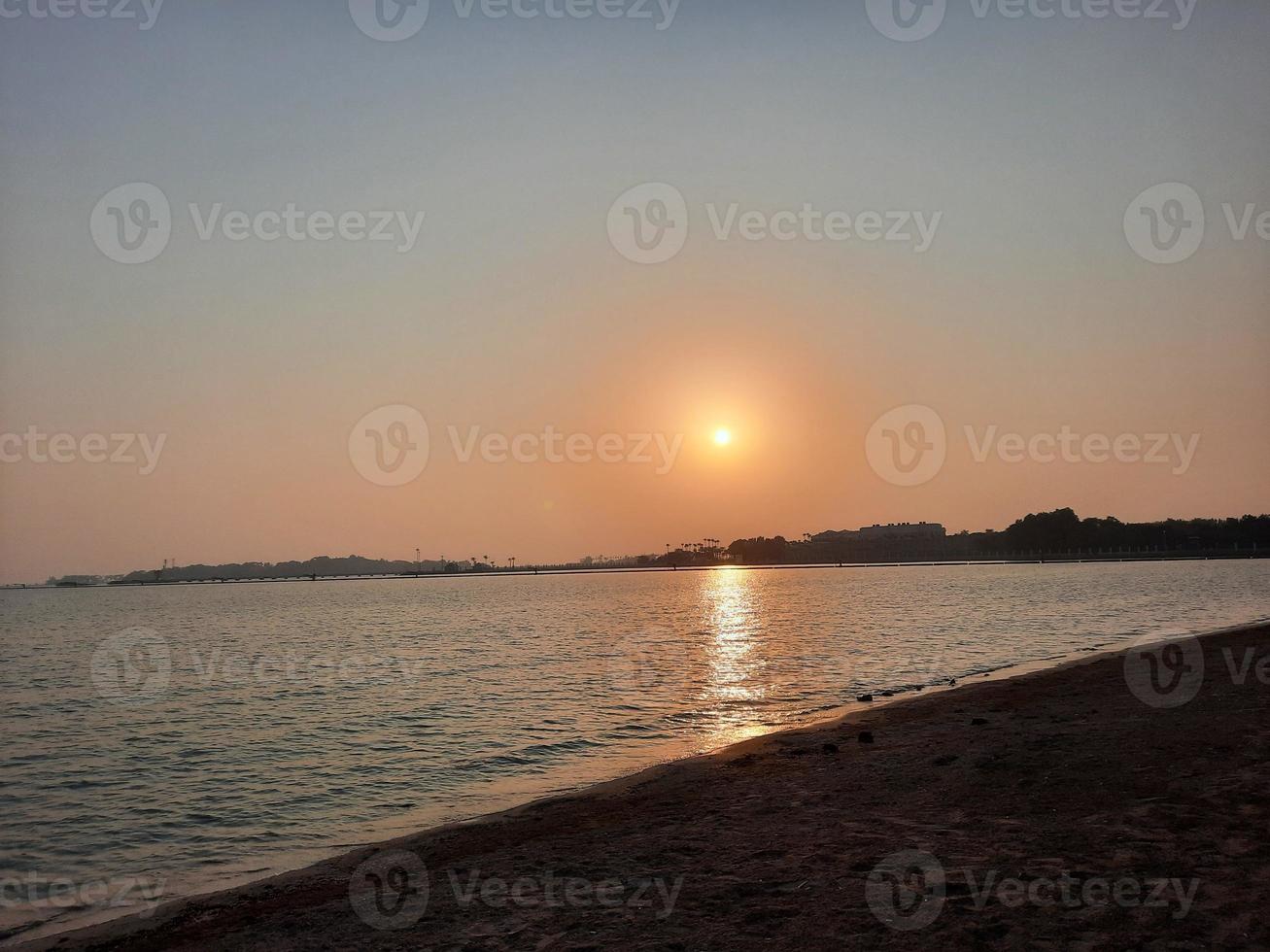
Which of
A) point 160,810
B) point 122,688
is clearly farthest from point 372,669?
point 160,810

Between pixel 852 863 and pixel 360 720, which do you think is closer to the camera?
pixel 852 863

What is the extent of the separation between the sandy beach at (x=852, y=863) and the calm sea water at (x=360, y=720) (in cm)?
353

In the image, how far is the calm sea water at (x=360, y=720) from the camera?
18.2 metres

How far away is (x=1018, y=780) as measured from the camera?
50.5 ft

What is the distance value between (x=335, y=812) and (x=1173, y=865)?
1729 cm

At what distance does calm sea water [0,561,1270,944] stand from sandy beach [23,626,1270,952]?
3.53 meters

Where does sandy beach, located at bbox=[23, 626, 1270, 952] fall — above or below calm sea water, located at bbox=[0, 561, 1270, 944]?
above

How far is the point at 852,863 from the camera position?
1172cm

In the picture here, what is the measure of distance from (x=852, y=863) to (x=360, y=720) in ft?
86.8

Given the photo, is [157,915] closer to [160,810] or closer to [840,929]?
[160,810]

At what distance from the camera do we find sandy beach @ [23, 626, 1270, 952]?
372 inches

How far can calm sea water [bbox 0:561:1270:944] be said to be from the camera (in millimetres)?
18156

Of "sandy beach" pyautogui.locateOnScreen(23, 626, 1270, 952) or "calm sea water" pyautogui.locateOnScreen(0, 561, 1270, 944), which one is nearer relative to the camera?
"sandy beach" pyautogui.locateOnScreen(23, 626, 1270, 952)

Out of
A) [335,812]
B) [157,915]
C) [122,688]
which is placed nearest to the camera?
[157,915]
